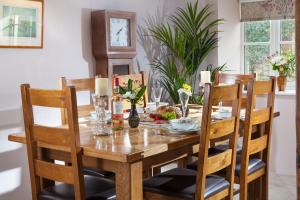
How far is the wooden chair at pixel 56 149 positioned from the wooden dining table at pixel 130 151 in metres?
0.07

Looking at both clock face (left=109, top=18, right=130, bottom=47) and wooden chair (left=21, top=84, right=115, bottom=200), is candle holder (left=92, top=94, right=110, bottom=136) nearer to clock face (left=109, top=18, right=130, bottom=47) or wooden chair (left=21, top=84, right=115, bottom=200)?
wooden chair (left=21, top=84, right=115, bottom=200)

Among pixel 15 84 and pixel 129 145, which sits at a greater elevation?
pixel 15 84

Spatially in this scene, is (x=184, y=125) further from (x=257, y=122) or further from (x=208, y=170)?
(x=257, y=122)

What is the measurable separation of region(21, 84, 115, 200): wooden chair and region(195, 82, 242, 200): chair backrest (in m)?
0.49

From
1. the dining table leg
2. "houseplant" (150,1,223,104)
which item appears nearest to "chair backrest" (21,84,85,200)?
the dining table leg

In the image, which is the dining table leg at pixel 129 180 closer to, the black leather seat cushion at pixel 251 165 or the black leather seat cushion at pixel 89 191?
the black leather seat cushion at pixel 89 191

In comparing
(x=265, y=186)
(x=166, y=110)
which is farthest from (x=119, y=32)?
(x=265, y=186)

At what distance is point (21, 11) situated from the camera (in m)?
3.42

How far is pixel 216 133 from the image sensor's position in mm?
2463

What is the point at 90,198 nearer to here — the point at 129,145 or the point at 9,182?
the point at 129,145

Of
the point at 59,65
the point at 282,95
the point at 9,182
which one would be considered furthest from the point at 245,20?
the point at 9,182

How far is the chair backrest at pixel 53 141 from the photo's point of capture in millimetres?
2252

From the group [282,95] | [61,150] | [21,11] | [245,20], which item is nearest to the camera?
[61,150]

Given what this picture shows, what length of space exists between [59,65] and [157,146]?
1.77 metres
